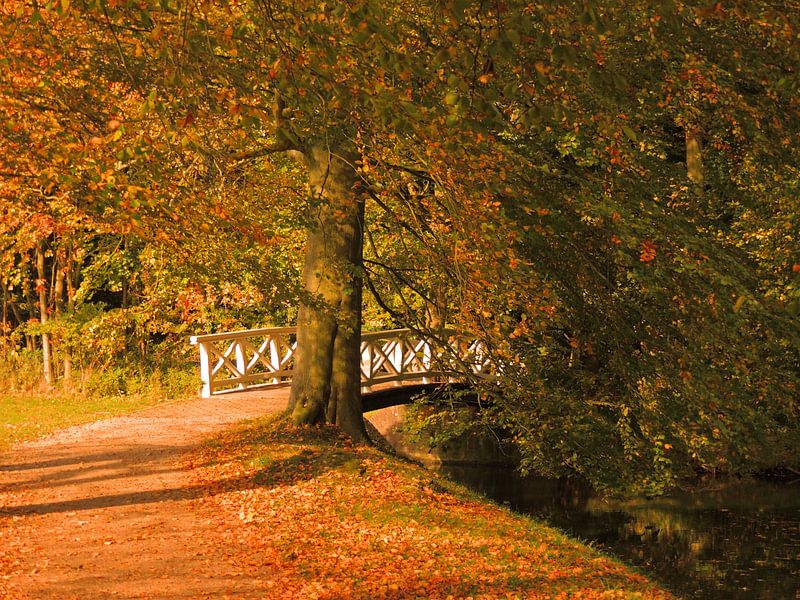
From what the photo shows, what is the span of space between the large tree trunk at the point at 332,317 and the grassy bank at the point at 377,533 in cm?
97

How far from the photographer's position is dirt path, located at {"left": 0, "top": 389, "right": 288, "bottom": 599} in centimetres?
789

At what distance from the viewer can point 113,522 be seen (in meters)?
9.86

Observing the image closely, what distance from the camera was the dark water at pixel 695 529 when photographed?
13.1 metres

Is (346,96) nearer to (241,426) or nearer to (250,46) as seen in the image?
(250,46)

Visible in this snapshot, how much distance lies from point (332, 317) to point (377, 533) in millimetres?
4849

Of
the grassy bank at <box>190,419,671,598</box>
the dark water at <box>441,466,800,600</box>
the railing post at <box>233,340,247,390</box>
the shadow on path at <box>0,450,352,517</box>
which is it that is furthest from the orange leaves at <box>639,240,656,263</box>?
the railing post at <box>233,340,247,390</box>

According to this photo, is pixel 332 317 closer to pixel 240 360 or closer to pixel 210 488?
pixel 210 488

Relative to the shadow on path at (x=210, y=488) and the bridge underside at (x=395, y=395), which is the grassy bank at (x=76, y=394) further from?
the bridge underside at (x=395, y=395)

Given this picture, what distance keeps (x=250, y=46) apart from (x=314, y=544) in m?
4.62

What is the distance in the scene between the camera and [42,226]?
16.6 m

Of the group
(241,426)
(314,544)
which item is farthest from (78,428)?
(314,544)

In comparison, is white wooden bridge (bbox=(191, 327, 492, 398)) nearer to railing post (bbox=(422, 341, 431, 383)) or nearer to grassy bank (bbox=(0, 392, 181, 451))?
railing post (bbox=(422, 341, 431, 383))

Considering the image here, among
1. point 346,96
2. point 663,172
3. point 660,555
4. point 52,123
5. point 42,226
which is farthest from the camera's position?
point 42,226

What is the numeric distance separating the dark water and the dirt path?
17.9 feet
